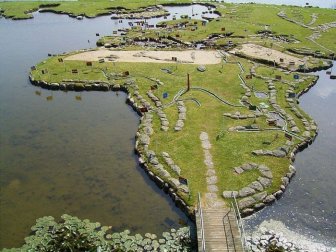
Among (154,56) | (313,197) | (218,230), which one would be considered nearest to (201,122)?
(313,197)

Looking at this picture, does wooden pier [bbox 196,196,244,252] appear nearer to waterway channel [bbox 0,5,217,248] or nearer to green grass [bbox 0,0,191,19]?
waterway channel [bbox 0,5,217,248]

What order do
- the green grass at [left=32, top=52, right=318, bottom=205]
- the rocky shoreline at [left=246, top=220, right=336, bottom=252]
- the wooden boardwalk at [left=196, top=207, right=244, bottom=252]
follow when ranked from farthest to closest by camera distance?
the green grass at [left=32, top=52, right=318, bottom=205] < the rocky shoreline at [left=246, top=220, right=336, bottom=252] < the wooden boardwalk at [left=196, top=207, right=244, bottom=252]

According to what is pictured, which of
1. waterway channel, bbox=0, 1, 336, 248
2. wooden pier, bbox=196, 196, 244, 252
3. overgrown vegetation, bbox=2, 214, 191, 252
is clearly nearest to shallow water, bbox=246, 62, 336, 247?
waterway channel, bbox=0, 1, 336, 248

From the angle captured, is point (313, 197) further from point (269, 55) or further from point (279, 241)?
point (269, 55)

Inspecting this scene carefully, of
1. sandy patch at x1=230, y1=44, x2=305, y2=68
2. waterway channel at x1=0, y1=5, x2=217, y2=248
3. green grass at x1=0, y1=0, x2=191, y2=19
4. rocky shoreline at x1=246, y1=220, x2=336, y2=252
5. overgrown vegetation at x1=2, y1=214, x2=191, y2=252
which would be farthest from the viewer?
green grass at x1=0, y1=0, x2=191, y2=19

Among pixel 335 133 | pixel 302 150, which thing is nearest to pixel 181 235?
pixel 302 150
